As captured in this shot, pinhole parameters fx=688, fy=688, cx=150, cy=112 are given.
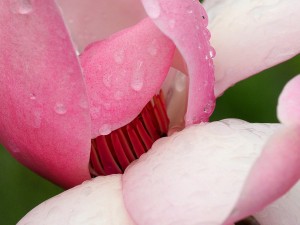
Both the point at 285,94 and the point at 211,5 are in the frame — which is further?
the point at 211,5

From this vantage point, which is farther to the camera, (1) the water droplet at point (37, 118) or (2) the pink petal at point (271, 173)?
(1) the water droplet at point (37, 118)

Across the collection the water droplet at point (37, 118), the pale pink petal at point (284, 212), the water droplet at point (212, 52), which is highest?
the water droplet at point (37, 118)

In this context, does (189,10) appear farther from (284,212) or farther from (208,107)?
(284,212)

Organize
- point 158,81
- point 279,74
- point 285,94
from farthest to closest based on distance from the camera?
point 279,74 → point 158,81 → point 285,94

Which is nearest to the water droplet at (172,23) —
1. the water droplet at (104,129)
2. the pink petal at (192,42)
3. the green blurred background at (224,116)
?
the pink petal at (192,42)

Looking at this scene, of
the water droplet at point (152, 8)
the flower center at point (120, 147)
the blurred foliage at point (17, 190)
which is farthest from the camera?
the blurred foliage at point (17, 190)

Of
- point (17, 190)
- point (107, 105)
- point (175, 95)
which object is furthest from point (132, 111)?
point (17, 190)

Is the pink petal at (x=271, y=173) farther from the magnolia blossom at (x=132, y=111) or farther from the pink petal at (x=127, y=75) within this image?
the pink petal at (x=127, y=75)

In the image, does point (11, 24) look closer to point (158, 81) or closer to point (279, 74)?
point (158, 81)

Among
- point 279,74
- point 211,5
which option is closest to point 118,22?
point 211,5
